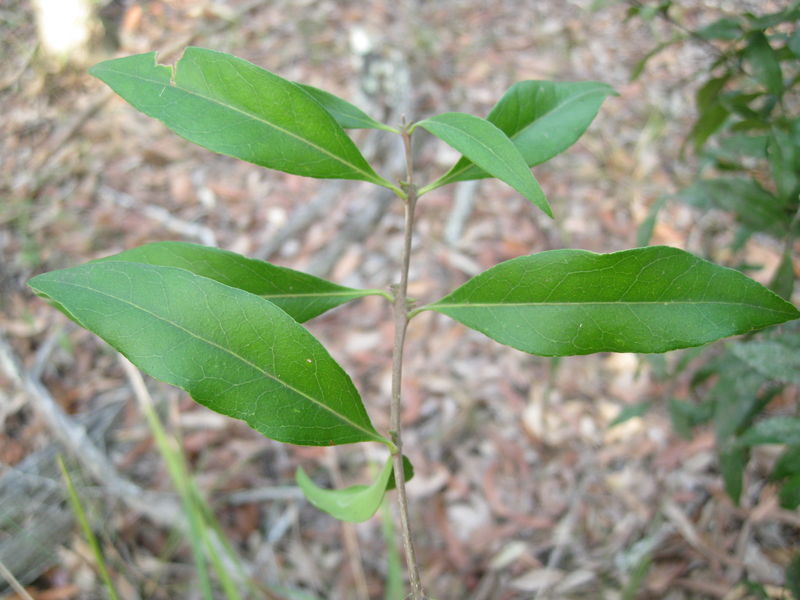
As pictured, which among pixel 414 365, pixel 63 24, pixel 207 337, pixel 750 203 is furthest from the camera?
pixel 63 24

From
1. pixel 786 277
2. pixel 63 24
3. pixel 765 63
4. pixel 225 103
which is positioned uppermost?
pixel 63 24

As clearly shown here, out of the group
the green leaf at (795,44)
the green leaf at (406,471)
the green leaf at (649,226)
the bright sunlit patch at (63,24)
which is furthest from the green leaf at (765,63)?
the bright sunlit patch at (63,24)

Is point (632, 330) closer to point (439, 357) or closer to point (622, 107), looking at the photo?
point (439, 357)

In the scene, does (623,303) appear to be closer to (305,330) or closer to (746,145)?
(305,330)

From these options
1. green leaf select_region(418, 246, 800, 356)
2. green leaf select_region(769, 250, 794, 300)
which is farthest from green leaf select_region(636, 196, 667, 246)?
green leaf select_region(418, 246, 800, 356)

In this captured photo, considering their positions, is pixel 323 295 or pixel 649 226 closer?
pixel 323 295

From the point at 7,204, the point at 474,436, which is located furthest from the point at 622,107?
the point at 7,204

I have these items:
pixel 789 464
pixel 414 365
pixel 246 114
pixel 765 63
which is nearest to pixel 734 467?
pixel 789 464
